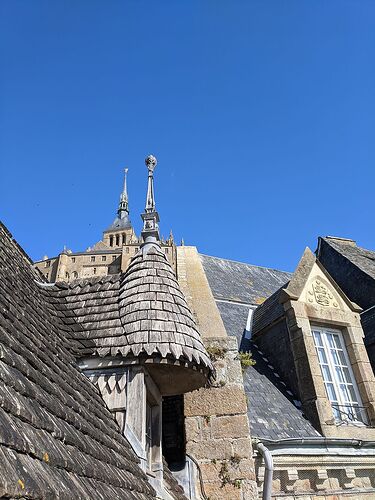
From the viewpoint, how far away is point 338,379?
7.29 m

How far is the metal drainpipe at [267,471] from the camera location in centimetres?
504

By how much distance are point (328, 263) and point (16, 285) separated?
31.0 feet

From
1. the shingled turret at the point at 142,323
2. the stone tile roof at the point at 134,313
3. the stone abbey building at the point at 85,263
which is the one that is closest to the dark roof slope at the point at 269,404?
the shingled turret at the point at 142,323

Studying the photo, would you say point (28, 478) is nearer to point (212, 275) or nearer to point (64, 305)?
point (64, 305)

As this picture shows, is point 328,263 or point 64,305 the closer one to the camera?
point 64,305

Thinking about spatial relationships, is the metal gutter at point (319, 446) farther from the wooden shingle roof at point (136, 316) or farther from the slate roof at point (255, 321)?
the wooden shingle roof at point (136, 316)

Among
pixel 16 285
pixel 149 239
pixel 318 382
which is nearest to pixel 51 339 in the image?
pixel 16 285

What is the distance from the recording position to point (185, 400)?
16.7 feet

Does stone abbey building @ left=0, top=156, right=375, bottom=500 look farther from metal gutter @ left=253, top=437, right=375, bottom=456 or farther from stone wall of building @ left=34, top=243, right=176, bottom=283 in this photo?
stone wall of building @ left=34, top=243, right=176, bottom=283

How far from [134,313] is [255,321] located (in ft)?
16.3

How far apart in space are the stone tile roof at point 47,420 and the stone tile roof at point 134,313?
11.6 inches

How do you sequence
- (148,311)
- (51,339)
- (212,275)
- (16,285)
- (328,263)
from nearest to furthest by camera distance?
(51,339) < (16,285) < (148,311) < (212,275) < (328,263)

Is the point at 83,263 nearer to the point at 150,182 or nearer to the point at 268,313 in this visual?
the point at 268,313

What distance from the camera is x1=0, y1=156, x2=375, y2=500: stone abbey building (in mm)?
2352
